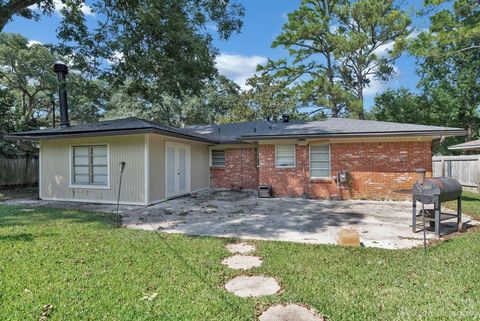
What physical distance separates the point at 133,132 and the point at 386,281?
7672 mm

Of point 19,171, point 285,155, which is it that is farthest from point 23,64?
point 285,155

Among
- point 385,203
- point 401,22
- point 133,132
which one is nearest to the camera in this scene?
point 133,132

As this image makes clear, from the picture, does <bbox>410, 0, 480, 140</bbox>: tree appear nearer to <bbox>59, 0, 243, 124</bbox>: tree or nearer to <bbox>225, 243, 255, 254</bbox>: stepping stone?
<bbox>59, 0, 243, 124</bbox>: tree

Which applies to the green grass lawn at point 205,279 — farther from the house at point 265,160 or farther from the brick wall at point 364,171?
the brick wall at point 364,171

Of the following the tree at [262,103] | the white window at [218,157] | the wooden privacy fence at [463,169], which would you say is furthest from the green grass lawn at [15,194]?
the wooden privacy fence at [463,169]

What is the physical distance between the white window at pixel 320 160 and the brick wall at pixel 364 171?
19 cm

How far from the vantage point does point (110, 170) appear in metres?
9.83

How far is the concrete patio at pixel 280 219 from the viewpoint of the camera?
18.9ft

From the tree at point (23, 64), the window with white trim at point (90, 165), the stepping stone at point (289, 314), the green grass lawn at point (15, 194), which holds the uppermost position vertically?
the tree at point (23, 64)

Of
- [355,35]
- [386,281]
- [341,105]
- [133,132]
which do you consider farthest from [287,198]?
[355,35]

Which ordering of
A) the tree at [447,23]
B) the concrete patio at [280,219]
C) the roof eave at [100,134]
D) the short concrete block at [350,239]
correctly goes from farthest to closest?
the tree at [447,23]
the roof eave at [100,134]
the concrete patio at [280,219]
the short concrete block at [350,239]

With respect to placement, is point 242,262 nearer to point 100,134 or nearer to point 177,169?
point 100,134

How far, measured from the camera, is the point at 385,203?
969 centimetres

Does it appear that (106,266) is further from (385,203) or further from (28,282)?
(385,203)
